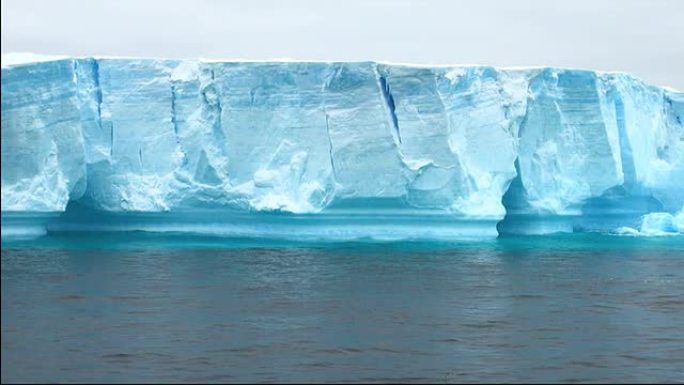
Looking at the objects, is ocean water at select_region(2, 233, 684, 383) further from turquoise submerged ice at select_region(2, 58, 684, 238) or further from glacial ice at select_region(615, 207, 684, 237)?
glacial ice at select_region(615, 207, 684, 237)

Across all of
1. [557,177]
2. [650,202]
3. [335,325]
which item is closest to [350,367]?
[335,325]

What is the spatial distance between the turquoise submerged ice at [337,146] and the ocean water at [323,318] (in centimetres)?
149

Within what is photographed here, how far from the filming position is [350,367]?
7582 mm

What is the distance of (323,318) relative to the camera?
986cm

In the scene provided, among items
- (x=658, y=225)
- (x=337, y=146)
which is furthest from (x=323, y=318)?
(x=658, y=225)

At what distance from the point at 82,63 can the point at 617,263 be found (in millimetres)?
9579

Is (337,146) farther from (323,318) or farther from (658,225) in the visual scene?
(658,225)

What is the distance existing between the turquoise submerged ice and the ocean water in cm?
149

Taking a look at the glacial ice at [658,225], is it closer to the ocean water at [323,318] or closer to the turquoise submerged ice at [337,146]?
the turquoise submerged ice at [337,146]

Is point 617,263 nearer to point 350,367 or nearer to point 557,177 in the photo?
point 557,177

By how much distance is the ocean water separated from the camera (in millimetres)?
7305

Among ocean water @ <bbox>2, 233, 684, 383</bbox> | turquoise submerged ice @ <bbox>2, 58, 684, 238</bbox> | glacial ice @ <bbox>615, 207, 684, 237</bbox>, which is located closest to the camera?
ocean water @ <bbox>2, 233, 684, 383</bbox>

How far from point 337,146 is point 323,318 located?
862 cm

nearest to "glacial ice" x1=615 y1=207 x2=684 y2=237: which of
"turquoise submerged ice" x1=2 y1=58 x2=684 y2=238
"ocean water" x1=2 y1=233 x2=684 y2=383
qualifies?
"turquoise submerged ice" x1=2 y1=58 x2=684 y2=238
